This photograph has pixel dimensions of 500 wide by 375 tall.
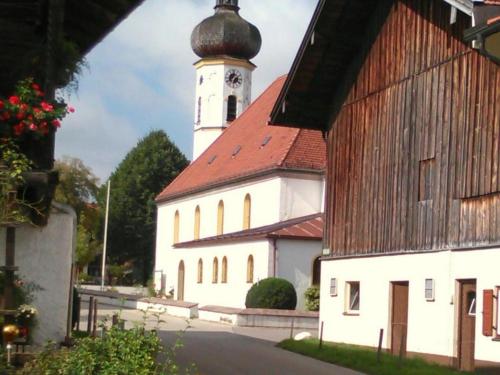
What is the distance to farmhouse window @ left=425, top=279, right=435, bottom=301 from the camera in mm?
22562

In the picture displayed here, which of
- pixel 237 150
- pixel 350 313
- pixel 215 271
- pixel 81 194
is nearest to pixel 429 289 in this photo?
pixel 350 313

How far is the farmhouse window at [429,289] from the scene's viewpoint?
22562 mm

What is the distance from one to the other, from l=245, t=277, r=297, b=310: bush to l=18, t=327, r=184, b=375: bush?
29.8 meters

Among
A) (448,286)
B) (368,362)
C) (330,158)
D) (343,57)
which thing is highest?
(343,57)

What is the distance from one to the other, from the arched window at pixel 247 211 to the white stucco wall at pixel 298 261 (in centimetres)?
964

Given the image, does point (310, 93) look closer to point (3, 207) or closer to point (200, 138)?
point (3, 207)

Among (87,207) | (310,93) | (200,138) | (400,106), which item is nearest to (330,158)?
(310,93)

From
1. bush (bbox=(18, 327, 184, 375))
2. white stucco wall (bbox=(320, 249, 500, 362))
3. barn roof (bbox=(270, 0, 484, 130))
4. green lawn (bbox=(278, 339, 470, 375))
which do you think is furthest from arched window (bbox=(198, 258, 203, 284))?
bush (bbox=(18, 327, 184, 375))

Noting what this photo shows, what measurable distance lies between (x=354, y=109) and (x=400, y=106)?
2.60m

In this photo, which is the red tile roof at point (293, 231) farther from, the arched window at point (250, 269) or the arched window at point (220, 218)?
the arched window at point (220, 218)

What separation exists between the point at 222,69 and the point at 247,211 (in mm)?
18173

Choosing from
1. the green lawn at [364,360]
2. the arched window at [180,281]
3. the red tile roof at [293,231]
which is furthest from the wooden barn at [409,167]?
the arched window at [180,281]

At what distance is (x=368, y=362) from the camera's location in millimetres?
21266

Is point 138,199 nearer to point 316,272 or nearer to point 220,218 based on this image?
point 220,218
